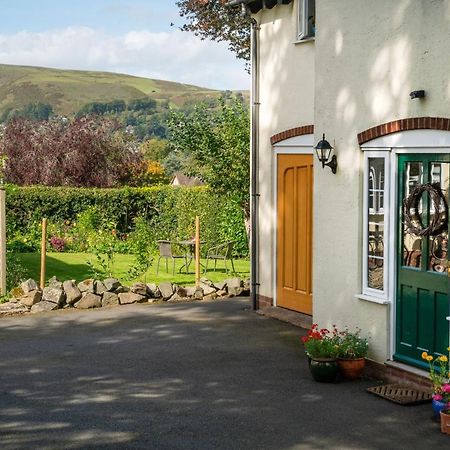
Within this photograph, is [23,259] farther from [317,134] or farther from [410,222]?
[410,222]

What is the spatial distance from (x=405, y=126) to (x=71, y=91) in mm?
176122

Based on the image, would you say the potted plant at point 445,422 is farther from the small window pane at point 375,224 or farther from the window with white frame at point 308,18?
the window with white frame at point 308,18

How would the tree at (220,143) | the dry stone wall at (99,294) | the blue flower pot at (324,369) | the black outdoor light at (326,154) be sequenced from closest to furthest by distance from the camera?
the blue flower pot at (324,369) → the black outdoor light at (326,154) → the dry stone wall at (99,294) → the tree at (220,143)

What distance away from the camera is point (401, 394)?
9.63m

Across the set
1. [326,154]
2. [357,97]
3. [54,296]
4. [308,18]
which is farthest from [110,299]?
[357,97]

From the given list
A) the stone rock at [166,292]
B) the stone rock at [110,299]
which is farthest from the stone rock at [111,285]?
the stone rock at [166,292]

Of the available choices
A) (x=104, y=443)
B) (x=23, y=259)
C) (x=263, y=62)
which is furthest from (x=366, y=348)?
(x=23, y=259)

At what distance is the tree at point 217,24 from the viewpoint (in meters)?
25.4

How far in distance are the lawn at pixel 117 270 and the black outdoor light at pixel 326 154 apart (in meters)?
7.91

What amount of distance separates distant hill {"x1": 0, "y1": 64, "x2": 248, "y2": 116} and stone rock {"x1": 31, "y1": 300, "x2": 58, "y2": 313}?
14681cm

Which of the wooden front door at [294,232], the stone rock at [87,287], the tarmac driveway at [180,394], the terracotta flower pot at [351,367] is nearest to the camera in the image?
the tarmac driveway at [180,394]

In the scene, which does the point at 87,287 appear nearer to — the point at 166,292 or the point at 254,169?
the point at 166,292

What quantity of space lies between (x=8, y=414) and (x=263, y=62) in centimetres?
828

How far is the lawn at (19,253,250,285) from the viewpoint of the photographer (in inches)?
773
